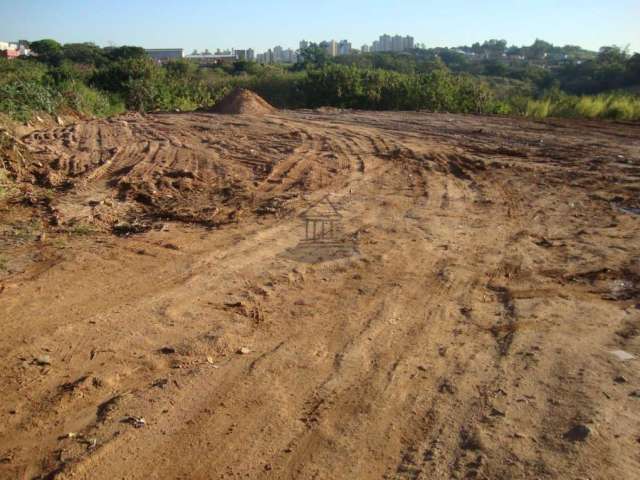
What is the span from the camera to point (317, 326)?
4395mm

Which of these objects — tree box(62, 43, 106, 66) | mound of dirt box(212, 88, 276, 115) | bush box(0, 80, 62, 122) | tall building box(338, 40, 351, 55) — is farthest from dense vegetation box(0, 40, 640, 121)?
tall building box(338, 40, 351, 55)

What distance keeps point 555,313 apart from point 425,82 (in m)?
17.6

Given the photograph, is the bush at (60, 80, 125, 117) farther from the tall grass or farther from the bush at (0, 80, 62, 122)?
the tall grass

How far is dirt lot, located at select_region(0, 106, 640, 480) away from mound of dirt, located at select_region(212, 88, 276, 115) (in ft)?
27.9

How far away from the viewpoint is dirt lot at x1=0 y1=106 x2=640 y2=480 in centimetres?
308

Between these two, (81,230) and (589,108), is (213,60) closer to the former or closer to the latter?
(589,108)

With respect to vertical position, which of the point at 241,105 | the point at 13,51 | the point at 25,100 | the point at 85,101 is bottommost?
the point at 85,101

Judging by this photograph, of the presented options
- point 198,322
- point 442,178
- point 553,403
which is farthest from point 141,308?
point 442,178

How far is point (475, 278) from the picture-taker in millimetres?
5316

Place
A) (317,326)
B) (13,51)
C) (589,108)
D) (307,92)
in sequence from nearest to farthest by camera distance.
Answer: (317,326) < (589,108) < (307,92) < (13,51)

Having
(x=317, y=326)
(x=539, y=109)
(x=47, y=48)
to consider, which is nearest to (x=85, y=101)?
Answer: (x=539, y=109)

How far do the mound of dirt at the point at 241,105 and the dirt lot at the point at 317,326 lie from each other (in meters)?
8.50

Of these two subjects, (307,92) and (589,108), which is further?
(307,92)

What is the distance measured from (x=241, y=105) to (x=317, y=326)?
1397 centimetres
